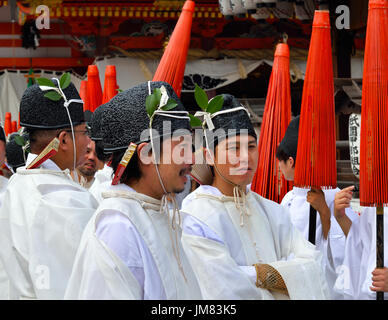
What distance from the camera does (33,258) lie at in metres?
2.92

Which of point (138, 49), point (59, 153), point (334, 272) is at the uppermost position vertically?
point (138, 49)

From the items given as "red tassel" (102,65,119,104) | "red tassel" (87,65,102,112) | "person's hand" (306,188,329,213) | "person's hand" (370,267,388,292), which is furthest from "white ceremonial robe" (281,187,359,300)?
"red tassel" (87,65,102,112)

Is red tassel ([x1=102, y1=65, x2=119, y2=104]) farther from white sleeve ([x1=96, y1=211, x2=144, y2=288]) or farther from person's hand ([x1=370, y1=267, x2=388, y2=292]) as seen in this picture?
white sleeve ([x1=96, y1=211, x2=144, y2=288])

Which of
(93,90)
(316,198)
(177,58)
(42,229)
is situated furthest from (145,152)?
(93,90)

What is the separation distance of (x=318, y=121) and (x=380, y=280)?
861mm

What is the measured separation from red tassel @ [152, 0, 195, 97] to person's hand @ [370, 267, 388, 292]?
1.42m

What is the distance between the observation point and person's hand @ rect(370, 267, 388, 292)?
3127mm

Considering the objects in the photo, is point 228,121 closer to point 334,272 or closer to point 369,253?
point 369,253

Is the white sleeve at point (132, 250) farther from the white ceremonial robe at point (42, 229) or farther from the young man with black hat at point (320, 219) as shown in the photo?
the young man with black hat at point (320, 219)

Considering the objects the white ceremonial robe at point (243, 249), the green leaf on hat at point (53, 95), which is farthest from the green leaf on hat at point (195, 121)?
the green leaf on hat at point (53, 95)

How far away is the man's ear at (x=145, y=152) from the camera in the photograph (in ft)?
7.48
